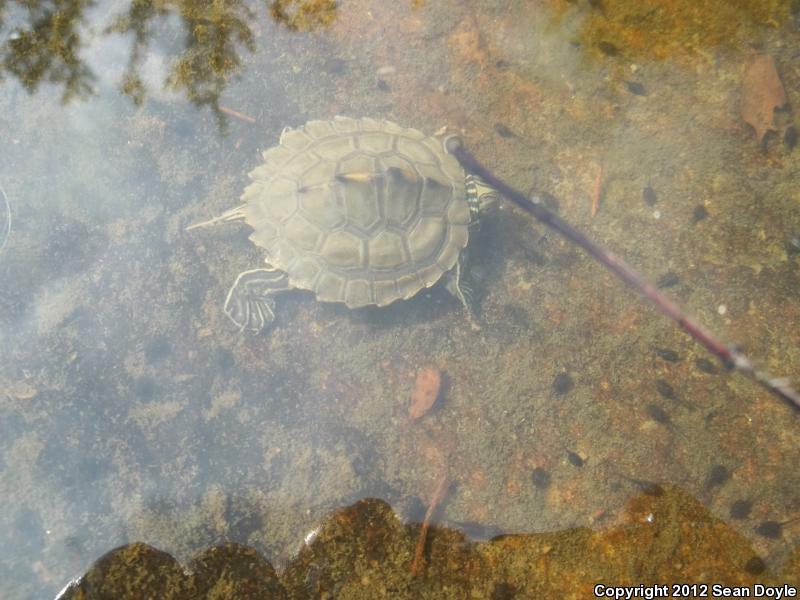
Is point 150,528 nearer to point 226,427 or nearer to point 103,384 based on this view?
point 226,427

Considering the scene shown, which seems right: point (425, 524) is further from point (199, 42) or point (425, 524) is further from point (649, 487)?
point (199, 42)

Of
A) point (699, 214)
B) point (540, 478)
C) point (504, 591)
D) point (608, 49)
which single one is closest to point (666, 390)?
point (540, 478)

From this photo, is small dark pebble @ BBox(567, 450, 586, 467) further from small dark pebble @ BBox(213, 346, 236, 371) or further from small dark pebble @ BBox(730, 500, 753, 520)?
small dark pebble @ BBox(213, 346, 236, 371)

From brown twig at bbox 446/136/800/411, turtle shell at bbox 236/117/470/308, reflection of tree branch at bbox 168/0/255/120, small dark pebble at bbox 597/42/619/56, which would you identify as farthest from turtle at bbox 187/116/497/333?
small dark pebble at bbox 597/42/619/56

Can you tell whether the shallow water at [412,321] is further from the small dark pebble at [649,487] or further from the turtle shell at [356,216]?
the turtle shell at [356,216]

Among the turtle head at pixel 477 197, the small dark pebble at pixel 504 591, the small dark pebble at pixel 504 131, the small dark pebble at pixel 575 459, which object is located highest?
the small dark pebble at pixel 504 131

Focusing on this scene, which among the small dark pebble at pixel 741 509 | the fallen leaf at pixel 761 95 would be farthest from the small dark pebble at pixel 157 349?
the fallen leaf at pixel 761 95
